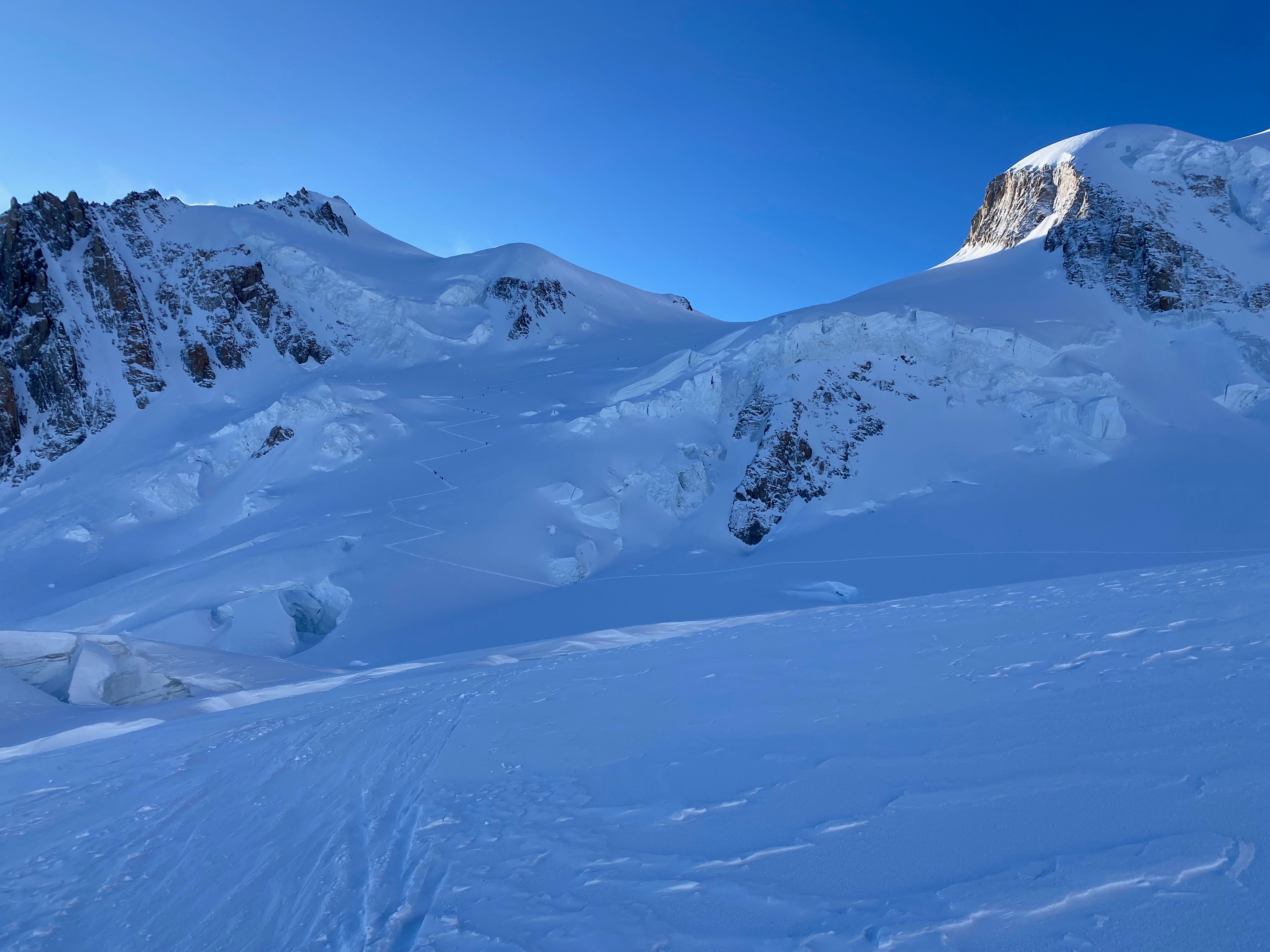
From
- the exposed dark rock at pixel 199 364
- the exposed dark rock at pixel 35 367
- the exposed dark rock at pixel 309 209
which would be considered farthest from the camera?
the exposed dark rock at pixel 309 209

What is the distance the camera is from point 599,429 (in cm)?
2953

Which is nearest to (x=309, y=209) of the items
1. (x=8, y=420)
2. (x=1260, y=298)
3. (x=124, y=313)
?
(x=124, y=313)

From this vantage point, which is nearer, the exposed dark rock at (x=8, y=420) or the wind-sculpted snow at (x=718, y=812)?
the wind-sculpted snow at (x=718, y=812)

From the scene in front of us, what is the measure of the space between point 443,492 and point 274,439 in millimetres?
11896

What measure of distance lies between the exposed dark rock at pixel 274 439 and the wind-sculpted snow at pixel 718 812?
84.4 ft

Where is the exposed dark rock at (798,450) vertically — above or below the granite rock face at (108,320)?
below

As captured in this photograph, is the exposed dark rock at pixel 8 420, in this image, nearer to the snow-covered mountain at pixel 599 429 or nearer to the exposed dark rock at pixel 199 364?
the snow-covered mountain at pixel 599 429

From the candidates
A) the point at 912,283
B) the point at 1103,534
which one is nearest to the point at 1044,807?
the point at 1103,534

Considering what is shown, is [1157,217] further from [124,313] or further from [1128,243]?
[124,313]

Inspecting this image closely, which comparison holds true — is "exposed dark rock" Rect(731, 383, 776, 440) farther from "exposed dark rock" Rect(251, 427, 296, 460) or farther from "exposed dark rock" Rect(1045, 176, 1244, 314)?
"exposed dark rock" Rect(251, 427, 296, 460)

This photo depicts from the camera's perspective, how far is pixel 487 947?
3537 millimetres

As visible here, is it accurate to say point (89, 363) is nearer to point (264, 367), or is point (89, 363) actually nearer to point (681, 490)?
point (264, 367)

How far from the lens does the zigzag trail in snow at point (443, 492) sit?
22.5 metres

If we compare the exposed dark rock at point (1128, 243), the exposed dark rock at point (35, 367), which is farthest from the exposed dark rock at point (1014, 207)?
the exposed dark rock at point (35, 367)
